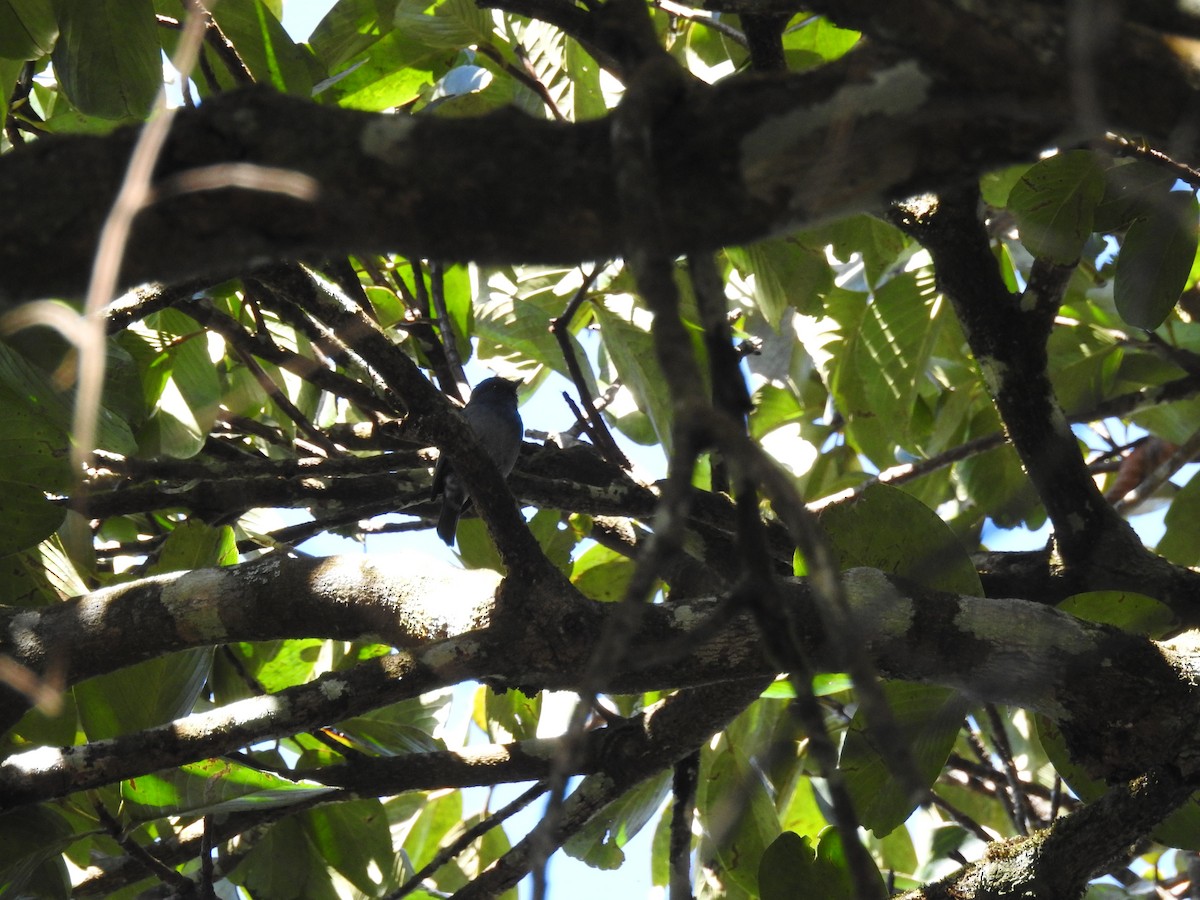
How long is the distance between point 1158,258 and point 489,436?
2726 mm

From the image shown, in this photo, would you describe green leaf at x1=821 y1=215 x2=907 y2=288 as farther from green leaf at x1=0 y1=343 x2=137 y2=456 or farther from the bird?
green leaf at x1=0 y1=343 x2=137 y2=456

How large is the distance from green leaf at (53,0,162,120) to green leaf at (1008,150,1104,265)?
1908mm

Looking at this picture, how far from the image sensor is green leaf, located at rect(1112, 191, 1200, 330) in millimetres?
2328

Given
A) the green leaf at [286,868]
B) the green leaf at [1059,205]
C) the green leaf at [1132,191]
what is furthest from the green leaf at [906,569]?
the green leaf at [286,868]

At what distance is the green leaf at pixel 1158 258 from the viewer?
233 centimetres

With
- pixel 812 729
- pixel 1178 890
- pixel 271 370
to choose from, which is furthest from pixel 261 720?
pixel 1178 890

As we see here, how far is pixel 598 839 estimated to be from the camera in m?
3.00

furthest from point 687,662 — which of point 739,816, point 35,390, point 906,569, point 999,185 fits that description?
point 999,185

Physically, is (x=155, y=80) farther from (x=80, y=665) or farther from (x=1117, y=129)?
(x=1117, y=129)

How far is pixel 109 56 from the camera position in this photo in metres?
2.30

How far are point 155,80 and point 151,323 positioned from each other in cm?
90

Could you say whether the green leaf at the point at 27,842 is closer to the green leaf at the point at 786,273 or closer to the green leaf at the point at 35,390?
the green leaf at the point at 35,390

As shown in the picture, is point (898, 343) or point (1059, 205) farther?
point (898, 343)

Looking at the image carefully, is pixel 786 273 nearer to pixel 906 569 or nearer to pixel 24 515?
pixel 906 569
